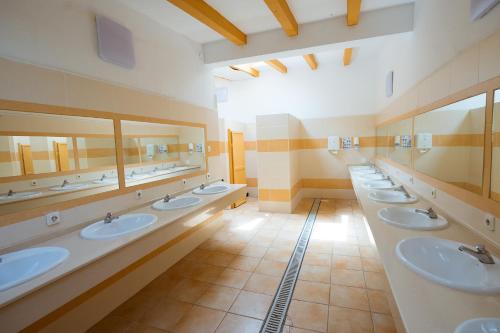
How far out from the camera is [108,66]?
232 centimetres

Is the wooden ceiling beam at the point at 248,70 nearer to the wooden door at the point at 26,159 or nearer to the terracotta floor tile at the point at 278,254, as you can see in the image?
the terracotta floor tile at the point at 278,254

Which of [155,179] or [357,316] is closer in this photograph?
[357,316]

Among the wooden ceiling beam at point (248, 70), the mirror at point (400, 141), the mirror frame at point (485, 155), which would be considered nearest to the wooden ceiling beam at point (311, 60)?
the wooden ceiling beam at point (248, 70)

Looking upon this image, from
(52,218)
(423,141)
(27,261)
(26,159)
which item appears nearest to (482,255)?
(423,141)

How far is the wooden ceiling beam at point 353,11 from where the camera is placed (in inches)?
106

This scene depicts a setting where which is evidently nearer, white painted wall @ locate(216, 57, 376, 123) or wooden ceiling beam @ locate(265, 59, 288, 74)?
wooden ceiling beam @ locate(265, 59, 288, 74)

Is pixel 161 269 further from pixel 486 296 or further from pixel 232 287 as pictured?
pixel 486 296

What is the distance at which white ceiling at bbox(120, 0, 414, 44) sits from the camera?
2756 millimetres

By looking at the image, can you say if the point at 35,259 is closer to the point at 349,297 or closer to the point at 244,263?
the point at 244,263

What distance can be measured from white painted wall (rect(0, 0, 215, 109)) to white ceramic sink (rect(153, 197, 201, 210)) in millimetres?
1316

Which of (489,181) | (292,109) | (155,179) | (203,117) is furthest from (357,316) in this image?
(292,109)

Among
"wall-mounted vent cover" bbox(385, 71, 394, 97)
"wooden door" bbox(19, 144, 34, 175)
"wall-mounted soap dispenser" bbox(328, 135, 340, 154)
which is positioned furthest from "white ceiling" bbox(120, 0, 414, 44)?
"wall-mounted soap dispenser" bbox(328, 135, 340, 154)

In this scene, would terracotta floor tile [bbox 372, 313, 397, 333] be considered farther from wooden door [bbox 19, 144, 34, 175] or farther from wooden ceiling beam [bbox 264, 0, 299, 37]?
wooden ceiling beam [bbox 264, 0, 299, 37]

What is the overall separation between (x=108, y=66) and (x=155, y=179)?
1.30 m
